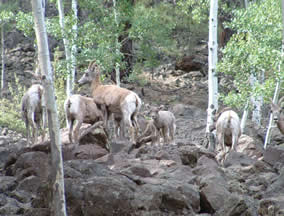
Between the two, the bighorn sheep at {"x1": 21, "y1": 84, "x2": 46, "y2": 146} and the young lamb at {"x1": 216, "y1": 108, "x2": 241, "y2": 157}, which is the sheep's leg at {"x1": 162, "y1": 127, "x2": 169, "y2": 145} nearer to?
the young lamb at {"x1": 216, "y1": 108, "x2": 241, "y2": 157}

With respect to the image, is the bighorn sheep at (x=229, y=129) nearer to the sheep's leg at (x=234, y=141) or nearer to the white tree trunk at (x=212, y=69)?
the sheep's leg at (x=234, y=141)

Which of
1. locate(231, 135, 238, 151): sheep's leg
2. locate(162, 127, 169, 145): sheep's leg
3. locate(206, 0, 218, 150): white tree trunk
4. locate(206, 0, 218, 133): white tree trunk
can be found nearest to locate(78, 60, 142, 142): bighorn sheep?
locate(162, 127, 169, 145): sheep's leg

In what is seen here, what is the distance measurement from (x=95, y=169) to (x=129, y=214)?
1.30 metres

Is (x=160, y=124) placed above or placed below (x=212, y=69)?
below

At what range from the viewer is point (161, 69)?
3238 cm

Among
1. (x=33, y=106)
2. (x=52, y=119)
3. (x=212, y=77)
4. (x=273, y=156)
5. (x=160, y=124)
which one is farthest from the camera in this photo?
(x=212, y=77)

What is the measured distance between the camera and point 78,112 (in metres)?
14.2

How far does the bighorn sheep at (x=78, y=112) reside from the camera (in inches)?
555

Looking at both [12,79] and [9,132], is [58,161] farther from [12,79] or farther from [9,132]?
[12,79]

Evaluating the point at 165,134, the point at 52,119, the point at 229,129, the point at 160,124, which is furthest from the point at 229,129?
the point at 52,119

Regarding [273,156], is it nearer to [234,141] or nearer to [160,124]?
[234,141]

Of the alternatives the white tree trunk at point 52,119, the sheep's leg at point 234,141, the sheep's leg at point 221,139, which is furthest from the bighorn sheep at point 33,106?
the white tree trunk at point 52,119

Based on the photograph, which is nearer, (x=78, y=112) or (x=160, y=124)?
(x=78, y=112)

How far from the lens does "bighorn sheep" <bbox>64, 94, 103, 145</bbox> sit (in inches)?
555
